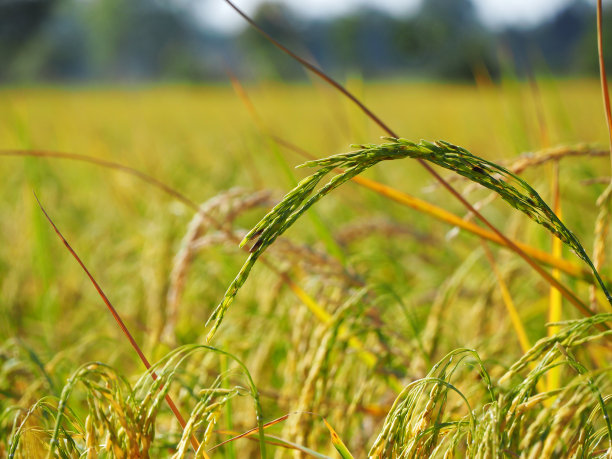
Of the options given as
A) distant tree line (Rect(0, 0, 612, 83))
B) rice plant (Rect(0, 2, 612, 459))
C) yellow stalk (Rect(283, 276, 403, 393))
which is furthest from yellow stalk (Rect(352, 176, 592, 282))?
distant tree line (Rect(0, 0, 612, 83))

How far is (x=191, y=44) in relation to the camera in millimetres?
45625

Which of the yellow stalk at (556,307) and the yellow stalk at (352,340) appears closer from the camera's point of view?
the yellow stalk at (556,307)

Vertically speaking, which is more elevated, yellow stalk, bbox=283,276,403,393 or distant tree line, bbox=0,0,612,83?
distant tree line, bbox=0,0,612,83

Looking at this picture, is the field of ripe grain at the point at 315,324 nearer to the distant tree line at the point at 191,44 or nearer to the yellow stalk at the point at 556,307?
the yellow stalk at the point at 556,307

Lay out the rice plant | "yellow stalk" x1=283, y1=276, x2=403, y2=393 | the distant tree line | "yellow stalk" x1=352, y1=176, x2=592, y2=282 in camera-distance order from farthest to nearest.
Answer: the distant tree line
"yellow stalk" x1=283, y1=276, x2=403, y2=393
"yellow stalk" x1=352, y1=176, x2=592, y2=282
the rice plant

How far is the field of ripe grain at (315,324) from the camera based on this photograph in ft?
1.26

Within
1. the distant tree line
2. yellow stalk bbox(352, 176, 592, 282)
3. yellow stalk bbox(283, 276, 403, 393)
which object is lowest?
yellow stalk bbox(283, 276, 403, 393)

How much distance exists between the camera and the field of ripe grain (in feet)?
1.26

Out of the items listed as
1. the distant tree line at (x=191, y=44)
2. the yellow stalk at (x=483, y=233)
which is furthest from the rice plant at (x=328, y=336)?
the distant tree line at (x=191, y=44)

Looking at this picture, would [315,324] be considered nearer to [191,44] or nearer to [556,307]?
[556,307]

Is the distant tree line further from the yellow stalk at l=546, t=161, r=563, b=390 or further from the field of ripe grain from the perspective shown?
the yellow stalk at l=546, t=161, r=563, b=390

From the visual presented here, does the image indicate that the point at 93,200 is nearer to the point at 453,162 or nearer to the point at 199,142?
the point at 199,142

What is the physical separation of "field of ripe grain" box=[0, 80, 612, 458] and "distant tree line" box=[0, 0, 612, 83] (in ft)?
42.7

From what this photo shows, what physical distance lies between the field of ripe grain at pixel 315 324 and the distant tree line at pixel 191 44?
42.7ft
